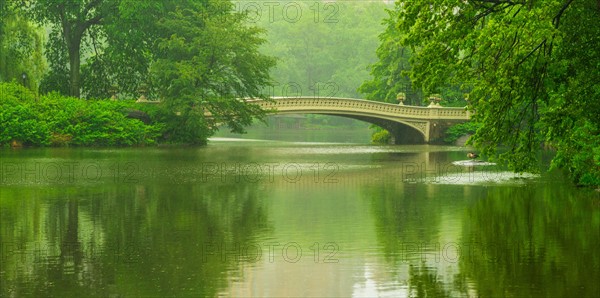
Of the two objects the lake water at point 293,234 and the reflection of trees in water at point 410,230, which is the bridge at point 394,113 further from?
the reflection of trees in water at point 410,230

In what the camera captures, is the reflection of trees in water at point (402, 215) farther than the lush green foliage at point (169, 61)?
No

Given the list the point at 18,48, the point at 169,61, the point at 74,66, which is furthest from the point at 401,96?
the point at 18,48

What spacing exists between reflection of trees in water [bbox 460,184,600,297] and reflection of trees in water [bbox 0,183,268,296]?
12.2 ft

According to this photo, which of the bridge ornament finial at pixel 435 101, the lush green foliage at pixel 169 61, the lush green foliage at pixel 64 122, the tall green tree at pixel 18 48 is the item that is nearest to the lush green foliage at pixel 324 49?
the bridge ornament finial at pixel 435 101

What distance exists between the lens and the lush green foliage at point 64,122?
47.5 meters

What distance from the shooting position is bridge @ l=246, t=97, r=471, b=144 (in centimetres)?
5822

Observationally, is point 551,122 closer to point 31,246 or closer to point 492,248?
point 492,248

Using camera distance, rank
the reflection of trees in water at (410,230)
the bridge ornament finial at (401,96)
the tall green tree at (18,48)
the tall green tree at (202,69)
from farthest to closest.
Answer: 1. the bridge ornament finial at (401,96)
2. the tall green tree at (18,48)
3. the tall green tree at (202,69)
4. the reflection of trees in water at (410,230)

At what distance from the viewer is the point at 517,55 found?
18.4 meters

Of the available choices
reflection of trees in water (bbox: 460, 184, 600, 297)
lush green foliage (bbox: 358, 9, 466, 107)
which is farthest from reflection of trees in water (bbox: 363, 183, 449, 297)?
lush green foliage (bbox: 358, 9, 466, 107)

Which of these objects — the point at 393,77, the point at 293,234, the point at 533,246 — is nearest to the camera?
the point at 533,246

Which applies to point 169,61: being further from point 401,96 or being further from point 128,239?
point 128,239

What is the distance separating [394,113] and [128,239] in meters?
44.9

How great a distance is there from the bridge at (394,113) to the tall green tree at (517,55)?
37.2m
